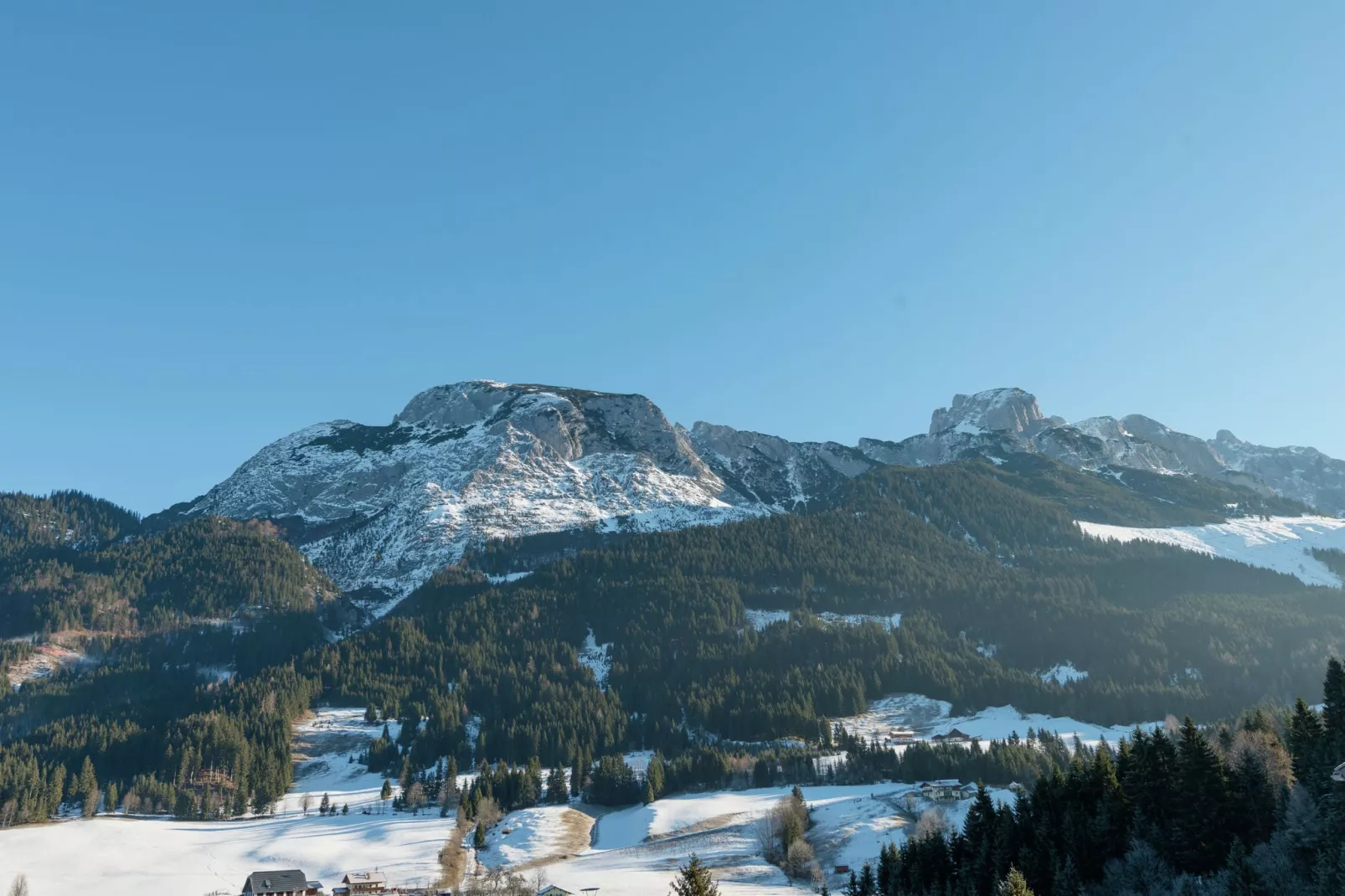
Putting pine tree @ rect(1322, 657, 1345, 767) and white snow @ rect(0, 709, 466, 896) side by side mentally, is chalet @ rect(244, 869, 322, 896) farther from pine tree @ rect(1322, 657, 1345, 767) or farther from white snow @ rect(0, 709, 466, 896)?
pine tree @ rect(1322, 657, 1345, 767)

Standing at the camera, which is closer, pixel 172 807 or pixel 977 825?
pixel 977 825

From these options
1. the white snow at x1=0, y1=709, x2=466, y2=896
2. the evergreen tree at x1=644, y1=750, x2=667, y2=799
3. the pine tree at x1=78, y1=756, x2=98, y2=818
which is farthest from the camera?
the evergreen tree at x1=644, y1=750, x2=667, y2=799

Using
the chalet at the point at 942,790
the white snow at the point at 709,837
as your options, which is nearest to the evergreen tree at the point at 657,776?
the white snow at the point at 709,837

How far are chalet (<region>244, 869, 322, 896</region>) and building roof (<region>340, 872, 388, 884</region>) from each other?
12.0ft

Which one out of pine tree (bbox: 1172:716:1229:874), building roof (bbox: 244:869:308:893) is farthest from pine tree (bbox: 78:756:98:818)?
pine tree (bbox: 1172:716:1229:874)

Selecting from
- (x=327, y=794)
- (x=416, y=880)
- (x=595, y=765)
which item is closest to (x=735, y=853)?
(x=416, y=880)

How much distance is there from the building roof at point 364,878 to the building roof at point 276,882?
5.30m

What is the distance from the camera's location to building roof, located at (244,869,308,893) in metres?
118

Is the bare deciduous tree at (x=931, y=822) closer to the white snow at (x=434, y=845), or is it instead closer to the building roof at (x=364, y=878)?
the white snow at (x=434, y=845)

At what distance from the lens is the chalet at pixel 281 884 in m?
118

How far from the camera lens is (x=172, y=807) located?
17100 cm

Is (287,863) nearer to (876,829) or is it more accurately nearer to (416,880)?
(416,880)

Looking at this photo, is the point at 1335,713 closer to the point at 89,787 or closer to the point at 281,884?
the point at 281,884

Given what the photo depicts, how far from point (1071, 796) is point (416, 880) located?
8468 centimetres
